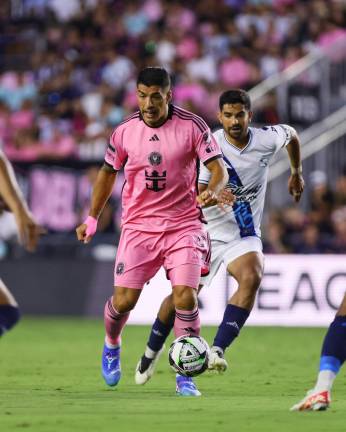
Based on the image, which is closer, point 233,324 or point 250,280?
point 233,324

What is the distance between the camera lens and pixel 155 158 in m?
9.20

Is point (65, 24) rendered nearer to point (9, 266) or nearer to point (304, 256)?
point (9, 266)

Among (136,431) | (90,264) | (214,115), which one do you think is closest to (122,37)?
(214,115)

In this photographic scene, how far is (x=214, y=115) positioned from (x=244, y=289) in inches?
381

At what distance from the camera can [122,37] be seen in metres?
23.5

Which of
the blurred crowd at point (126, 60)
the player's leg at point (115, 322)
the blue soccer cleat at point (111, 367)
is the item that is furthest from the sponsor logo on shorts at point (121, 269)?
the blurred crowd at point (126, 60)

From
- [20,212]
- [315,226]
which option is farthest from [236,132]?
[315,226]

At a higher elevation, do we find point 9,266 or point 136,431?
point 136,431

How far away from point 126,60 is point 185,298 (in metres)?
14.1

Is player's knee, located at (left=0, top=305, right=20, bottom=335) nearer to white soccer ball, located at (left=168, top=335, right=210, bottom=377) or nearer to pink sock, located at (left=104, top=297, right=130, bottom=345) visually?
white soccer ball, located at (left=168, top=335, right=210, bottom=377)

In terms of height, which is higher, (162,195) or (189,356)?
(162,195)

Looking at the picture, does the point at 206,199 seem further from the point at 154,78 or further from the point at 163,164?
the point at 154,78

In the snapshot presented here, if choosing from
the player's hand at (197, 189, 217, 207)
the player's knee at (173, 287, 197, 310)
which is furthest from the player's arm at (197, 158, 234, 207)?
the player's knee at (173, 287, 197, 310)

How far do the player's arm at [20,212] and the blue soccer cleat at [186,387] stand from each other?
7.67ft
